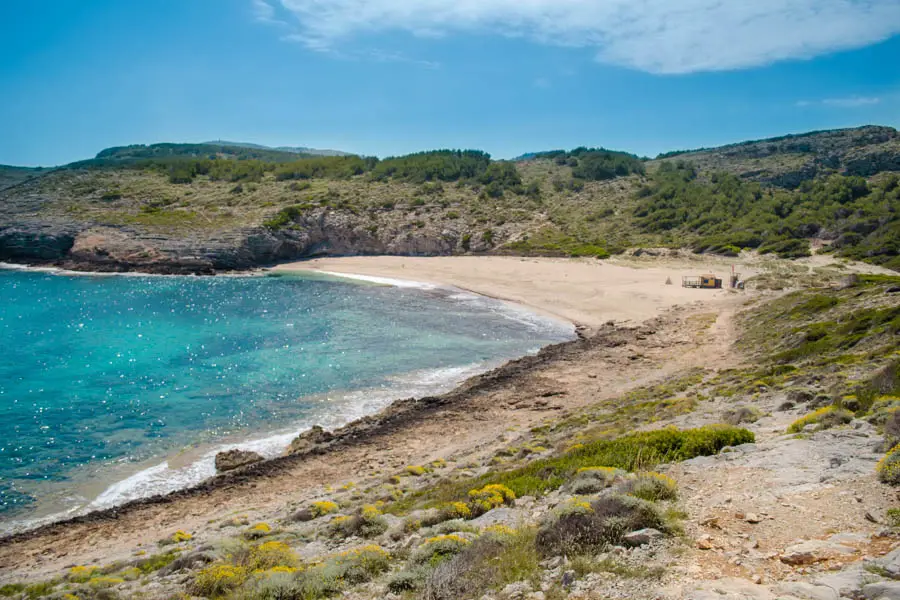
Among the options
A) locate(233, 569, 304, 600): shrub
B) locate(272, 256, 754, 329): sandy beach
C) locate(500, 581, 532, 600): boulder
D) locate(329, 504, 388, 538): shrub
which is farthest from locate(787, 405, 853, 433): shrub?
locate(272, 256, 754, 329): sandy beach

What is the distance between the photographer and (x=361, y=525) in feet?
34.0

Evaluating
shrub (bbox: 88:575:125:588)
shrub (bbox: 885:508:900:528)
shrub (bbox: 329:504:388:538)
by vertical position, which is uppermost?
shrub (bbox: 885:508:900:528)

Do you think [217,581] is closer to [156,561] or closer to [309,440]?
[156,561]

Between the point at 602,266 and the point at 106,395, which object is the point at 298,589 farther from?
the point at 602,266

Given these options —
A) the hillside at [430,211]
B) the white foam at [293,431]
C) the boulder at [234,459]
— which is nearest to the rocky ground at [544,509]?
Answer: the boulder at [234,459]

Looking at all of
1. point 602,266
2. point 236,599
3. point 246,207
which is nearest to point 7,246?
point 246,207

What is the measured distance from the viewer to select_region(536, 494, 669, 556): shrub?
715 centimetres

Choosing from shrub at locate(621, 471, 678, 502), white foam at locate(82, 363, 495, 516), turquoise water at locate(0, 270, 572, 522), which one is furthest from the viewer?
turquoise water at locate(0, 270, 572, 522)

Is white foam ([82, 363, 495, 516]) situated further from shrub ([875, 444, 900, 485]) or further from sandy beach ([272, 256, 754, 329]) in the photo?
shrub ([875, 444, 900, 485])

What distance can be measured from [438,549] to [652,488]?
352 cm

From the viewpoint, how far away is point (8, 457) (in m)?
18.4

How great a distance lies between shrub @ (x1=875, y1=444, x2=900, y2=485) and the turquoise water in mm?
17883

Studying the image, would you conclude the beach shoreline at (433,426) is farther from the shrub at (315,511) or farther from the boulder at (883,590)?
the boulder at (883,590)

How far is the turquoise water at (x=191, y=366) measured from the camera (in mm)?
18578
